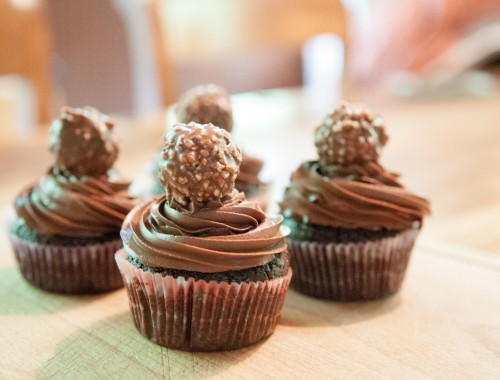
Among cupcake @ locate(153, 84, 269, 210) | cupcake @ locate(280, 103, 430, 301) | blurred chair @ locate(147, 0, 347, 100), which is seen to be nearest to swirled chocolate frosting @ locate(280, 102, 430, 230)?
cupcake @ locate(280, 103, 430, 301)

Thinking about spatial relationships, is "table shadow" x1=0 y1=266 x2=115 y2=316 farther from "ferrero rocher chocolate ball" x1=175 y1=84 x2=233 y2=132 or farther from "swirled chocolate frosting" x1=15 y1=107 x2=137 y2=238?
"ferrero rocher chocolate ball" x1=175 y1=84 x2=233 y2=132

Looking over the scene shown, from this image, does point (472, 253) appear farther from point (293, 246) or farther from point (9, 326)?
point (9, 326)

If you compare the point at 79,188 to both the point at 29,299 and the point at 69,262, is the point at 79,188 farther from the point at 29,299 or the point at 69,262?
the point at 29,299

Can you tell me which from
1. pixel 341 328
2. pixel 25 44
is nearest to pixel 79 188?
pixel 341 328

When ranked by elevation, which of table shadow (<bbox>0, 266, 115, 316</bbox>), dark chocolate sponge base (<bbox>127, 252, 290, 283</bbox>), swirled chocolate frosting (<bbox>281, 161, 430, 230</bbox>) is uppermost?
A: swirled chocolate frosting (<bbox>281, 161, 430, 230</bbox>)

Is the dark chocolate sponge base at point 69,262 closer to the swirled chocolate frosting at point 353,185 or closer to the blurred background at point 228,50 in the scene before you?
the swirled chocolate frosting at point 353,185

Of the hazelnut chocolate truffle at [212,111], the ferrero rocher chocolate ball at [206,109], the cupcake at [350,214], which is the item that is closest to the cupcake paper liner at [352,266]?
the cupcake at [350,214]

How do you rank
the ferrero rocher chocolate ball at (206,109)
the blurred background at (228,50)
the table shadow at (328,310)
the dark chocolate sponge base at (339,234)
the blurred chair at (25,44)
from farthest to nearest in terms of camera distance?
the blurred background at (228,50) → the blurred chair at (25,44) → the ferrero rocher chocolate ball at (206,109) → the dark chocolate sponge base at (339,234) → the table shadow at (328,310)

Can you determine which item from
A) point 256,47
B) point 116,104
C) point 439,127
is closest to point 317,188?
point 439,127
